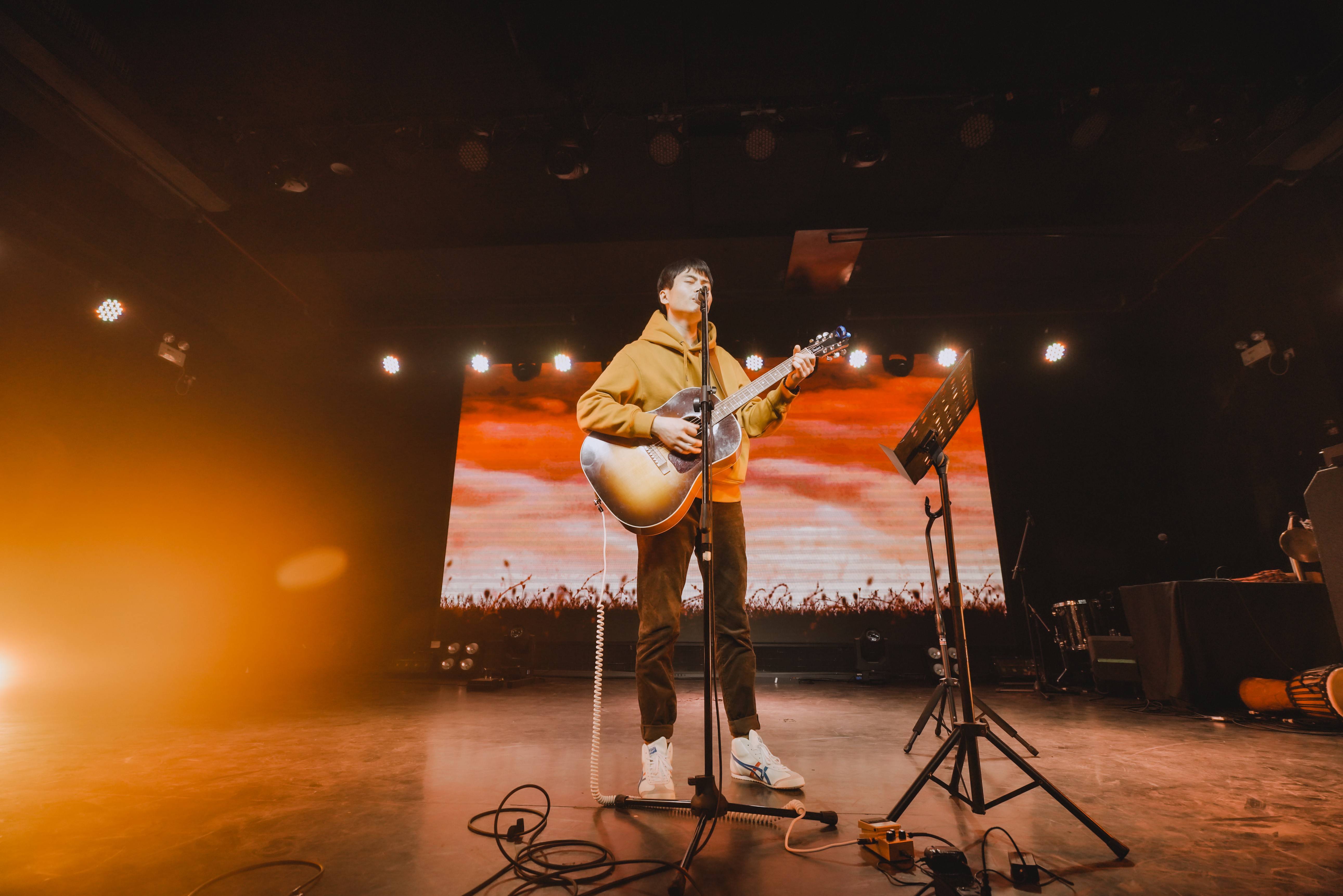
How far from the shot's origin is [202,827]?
1.57 metres

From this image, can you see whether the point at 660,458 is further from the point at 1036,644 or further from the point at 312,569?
the point at 312,569

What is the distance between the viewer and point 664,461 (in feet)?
6.46

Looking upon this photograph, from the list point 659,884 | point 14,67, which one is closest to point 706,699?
point 659,884

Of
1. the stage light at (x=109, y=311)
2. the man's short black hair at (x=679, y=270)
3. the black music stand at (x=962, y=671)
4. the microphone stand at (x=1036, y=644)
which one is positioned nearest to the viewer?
the black music stand at (x=962, y=671)

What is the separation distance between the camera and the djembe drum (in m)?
2.90

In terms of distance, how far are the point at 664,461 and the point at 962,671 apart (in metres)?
1.10

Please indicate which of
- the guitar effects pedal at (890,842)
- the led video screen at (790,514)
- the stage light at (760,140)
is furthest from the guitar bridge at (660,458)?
the led video screen at (790,514)

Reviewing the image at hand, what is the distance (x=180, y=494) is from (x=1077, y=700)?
8.64 m

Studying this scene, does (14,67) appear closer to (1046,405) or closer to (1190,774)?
(1190,774)

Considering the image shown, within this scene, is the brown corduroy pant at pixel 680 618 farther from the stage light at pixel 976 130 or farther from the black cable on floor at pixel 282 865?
the stage light at pixel 976 130

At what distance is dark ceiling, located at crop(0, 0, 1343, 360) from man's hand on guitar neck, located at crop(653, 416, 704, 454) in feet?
10.0

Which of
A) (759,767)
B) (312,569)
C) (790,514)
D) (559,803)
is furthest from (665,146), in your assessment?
(312,569)

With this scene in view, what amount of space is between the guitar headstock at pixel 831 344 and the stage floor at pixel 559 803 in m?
1.43

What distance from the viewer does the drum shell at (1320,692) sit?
2.89m
